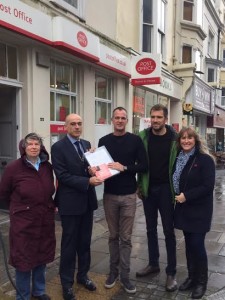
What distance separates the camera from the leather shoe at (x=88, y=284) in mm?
3979

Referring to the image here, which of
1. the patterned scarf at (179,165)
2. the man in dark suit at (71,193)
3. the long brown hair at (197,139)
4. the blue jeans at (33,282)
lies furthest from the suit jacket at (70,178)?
the long brown hair at (197,139)

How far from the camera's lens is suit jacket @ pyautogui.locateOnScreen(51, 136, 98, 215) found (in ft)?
11.7

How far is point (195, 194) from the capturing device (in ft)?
12.3

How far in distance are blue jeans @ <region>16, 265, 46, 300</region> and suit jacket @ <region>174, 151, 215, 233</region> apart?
5.10 feet

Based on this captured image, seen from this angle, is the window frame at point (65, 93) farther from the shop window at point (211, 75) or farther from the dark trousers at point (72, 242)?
the shop window at point (211, 75)

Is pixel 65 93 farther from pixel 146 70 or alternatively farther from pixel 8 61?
pixel 146 70

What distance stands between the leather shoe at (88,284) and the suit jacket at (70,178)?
2.87 ft

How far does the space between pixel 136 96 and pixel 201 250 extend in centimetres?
745

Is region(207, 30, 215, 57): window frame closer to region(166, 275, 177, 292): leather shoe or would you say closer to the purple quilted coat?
region(166, 275, 177, 292): leather shoe

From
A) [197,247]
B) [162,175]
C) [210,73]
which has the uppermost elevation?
[210,73]

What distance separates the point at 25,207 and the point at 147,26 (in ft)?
31.3

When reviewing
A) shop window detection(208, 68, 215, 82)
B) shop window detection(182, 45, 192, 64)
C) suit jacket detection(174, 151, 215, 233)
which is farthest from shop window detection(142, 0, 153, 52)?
shop window detection(208, 68, 215, 82)

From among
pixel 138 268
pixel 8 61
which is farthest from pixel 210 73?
pixel 138 268

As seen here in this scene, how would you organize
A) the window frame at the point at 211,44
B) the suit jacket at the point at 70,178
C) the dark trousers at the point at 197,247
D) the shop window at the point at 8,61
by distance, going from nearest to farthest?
the suit jacket at the point at 70,178 < the dark trousers at the point at 197,247 < the shop window at the point at 8,61 < the window frame at the point at 211,44
